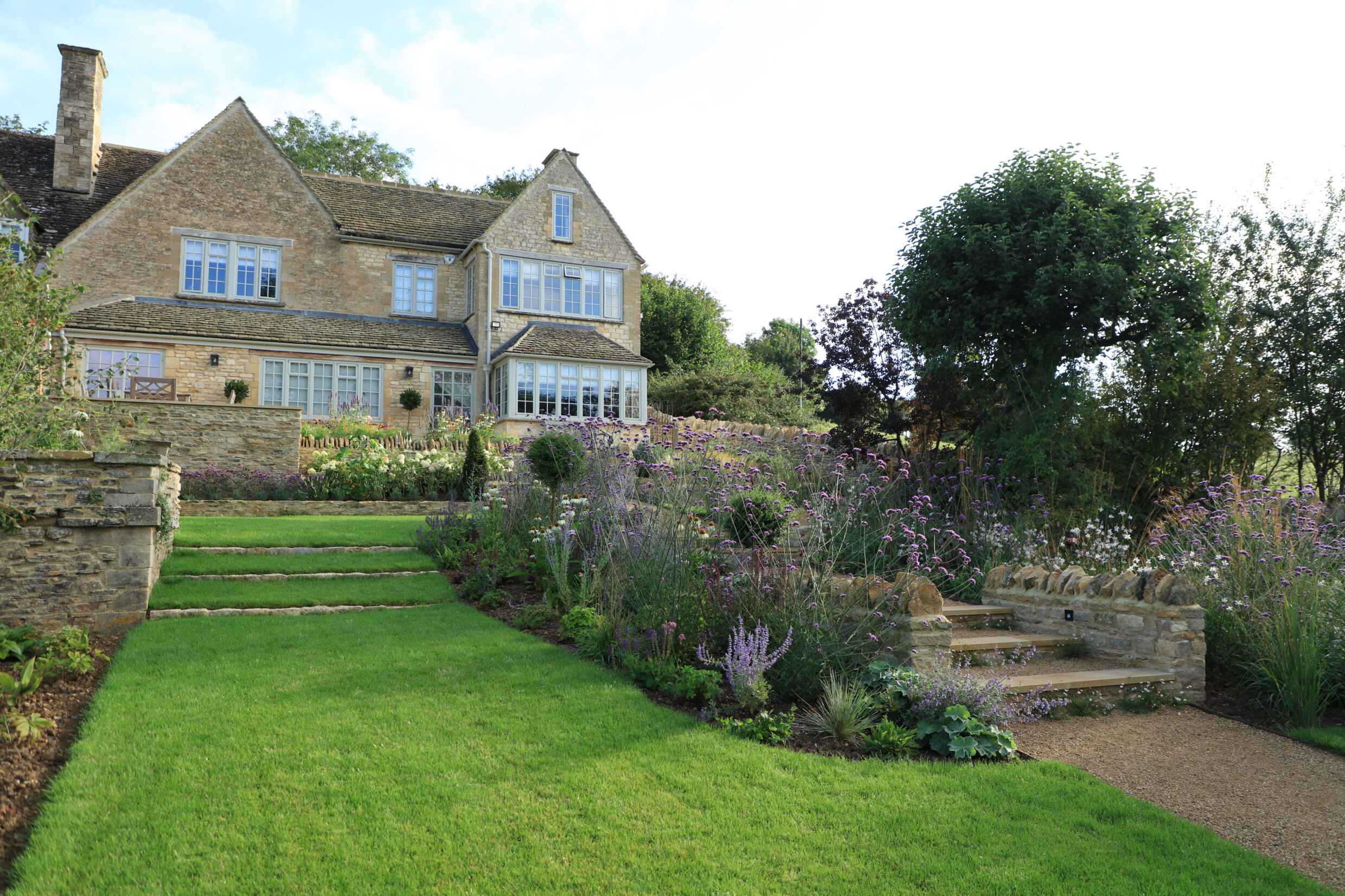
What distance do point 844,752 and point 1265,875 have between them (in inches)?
73.3

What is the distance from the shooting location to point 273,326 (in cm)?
2050

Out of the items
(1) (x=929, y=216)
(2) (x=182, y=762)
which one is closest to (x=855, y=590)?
(2) (x=182, y=762)

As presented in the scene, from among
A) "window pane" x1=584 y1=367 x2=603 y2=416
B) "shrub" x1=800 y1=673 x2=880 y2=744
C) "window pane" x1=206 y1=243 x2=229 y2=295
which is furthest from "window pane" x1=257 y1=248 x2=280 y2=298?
"shrub" x1=800 y1=673 x2=880 y2=744

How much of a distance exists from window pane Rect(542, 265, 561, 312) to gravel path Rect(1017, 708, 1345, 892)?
783 inches

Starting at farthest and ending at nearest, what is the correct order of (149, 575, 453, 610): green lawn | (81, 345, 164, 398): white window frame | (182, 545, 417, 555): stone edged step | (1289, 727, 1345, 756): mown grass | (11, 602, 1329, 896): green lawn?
(81, 345, 164, 398): white window frame, (182, 545, 417, 555): stone edged step, (149, 575, 453, 610): green lawn, (1289, 727, 1345, 756): mown grass, (11, 602, 1329, 896): green lawn

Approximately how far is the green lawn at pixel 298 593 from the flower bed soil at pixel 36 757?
183cm

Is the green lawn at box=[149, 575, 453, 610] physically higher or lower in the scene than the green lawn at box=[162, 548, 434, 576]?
lower

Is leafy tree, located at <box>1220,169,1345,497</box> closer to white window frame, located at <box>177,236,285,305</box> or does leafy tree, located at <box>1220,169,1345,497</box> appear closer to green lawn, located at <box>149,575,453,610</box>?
green lawn, located at <box>149,575,453,610</box>

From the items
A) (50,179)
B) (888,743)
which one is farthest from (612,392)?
(888,743)

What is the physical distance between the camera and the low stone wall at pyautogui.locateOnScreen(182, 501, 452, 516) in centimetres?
1282

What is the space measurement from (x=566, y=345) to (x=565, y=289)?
2467 mm

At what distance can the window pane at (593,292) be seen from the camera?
23641 millimetres

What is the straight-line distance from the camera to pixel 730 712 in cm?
475

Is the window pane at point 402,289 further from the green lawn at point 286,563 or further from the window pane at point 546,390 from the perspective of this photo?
the green lawn at point 286,563
